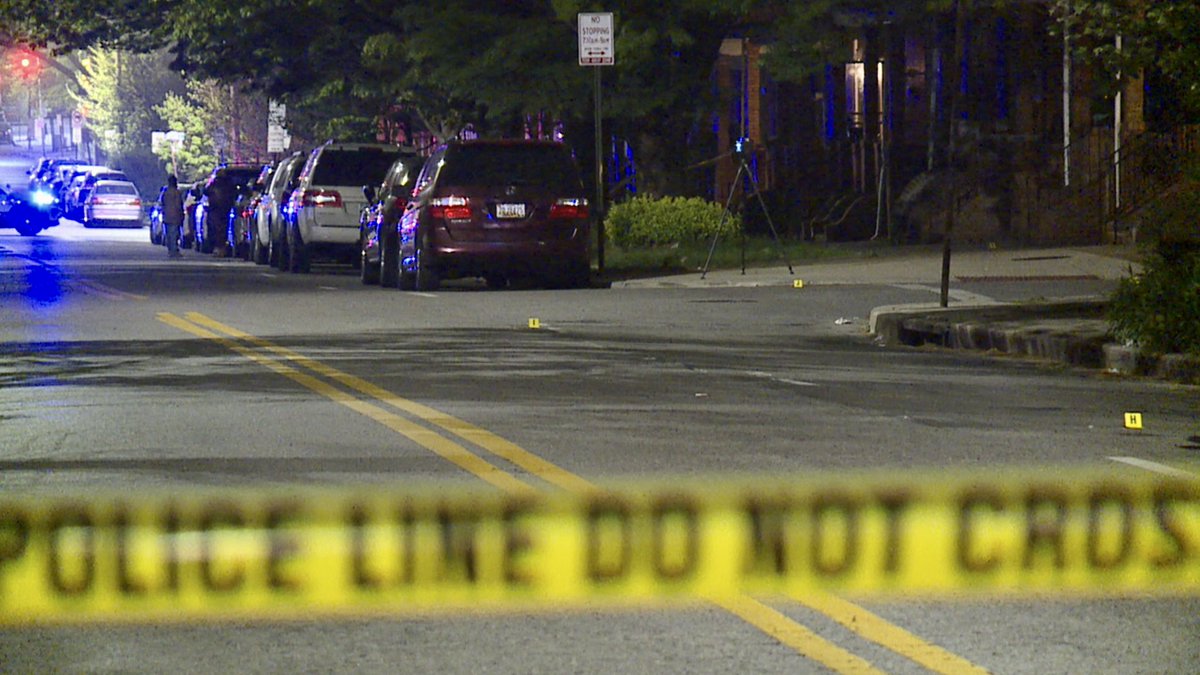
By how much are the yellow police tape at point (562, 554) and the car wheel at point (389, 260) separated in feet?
62.1

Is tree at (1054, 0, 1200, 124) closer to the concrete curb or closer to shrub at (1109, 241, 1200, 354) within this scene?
shrub at (1109, 241, 1200, 354)

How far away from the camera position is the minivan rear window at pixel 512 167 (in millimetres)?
26188

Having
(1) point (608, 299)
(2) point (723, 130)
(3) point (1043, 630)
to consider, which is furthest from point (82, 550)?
(2) point (723, 130)

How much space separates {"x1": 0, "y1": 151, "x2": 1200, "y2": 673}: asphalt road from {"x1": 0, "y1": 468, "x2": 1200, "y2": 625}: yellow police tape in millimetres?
129

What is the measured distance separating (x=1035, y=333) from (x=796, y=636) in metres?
10.9

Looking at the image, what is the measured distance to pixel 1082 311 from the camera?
1936 centimetres

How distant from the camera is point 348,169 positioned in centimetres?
3322

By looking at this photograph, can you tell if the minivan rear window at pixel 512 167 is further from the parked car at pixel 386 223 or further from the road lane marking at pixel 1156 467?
the road lane marking at pixel 1156 467

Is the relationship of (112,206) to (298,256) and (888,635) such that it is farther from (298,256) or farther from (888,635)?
(888,635)

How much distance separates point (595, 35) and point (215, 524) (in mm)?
20593

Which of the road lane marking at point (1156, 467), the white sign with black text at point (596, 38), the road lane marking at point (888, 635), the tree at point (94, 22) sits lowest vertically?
the road lane marking at point (888, 635)

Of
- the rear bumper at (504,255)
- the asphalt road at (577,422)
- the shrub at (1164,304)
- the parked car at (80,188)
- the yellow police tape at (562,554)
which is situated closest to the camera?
the yellow police tape at (562,554)

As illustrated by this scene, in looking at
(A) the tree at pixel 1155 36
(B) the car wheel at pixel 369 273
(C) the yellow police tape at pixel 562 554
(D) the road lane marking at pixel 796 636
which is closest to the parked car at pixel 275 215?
(B) the car wheel at pixel 369 273

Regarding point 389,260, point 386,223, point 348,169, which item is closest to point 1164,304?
point 389,260
